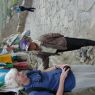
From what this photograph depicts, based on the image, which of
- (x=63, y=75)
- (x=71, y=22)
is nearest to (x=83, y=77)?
A: (x=63, y=75)

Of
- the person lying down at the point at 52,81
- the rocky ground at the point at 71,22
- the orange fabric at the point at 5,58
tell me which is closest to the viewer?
the person lying down at the point at 52,81

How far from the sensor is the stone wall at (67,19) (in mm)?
7008

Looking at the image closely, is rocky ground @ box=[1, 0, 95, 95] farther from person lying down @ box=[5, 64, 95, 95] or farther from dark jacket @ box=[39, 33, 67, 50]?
dark jacket @ box=[39, 33, 67, 50]

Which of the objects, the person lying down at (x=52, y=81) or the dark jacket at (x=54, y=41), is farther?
the dark jacket at (x=54, y=41)

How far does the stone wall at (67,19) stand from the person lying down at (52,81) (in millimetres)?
2281

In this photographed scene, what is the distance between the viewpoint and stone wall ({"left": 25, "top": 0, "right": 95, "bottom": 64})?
23.0 ft

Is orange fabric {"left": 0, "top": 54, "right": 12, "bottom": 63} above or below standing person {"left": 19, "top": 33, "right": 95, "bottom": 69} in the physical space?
below

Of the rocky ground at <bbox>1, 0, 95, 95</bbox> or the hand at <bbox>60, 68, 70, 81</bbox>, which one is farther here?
the rocky ground at <bbox>1, 0, 95, 95</bbox>

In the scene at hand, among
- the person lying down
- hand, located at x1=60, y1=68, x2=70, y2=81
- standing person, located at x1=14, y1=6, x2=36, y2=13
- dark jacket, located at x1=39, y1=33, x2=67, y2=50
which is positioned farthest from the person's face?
standing person, located at x1=14, y1=6, x2=36, y2=13

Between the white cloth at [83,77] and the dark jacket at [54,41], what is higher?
the dark jacket at [54,41]

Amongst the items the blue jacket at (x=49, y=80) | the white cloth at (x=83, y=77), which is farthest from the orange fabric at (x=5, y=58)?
the blue jacket at (x=49, y=80)

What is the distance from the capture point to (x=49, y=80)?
4.27 meters

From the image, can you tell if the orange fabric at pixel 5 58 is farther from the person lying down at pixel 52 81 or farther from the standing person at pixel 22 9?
the standing person at pixel 22 9

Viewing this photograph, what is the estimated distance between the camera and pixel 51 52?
5672 mm
